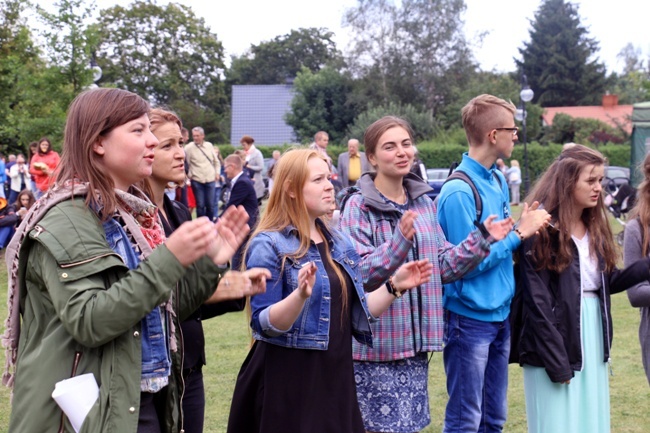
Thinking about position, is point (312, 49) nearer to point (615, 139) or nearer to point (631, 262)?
point (615, 139)

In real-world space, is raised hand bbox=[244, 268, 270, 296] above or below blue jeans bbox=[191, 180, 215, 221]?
above

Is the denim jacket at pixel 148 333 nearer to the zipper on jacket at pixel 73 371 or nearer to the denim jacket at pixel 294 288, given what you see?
the zipper on jacket at pixel 73 371

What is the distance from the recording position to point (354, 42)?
5316 centimetres

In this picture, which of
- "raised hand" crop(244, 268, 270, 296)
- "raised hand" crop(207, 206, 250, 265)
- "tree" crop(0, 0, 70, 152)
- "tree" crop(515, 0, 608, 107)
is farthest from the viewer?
"tree" crop(515, 0, 608, 107)

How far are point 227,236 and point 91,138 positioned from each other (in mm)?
542

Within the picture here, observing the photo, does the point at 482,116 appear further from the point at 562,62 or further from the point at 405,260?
the point at 562,62

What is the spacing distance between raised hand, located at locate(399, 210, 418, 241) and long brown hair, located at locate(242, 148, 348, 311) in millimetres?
383

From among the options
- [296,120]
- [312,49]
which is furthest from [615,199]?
[312,49]

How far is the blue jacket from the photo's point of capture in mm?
4469

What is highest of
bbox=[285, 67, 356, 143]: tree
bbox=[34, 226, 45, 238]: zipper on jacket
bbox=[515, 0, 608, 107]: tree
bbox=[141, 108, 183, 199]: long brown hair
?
bbox=[515, 0, 608, 107]: tree

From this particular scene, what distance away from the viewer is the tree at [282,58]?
79875 millimetres

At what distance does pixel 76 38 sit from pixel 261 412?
48.0 feet

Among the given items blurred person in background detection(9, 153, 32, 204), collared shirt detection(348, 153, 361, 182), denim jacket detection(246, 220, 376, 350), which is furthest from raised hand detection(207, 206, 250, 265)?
blurred person in background detection(9, 153, 32, 204)

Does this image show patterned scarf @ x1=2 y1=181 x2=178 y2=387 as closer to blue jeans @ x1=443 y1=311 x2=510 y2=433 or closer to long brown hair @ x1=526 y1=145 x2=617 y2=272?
blue jeans @ x1=443 y1=311 x2=510 y2=433
